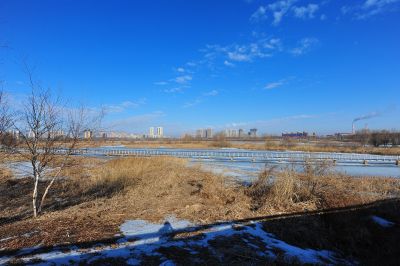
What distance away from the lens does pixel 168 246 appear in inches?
240

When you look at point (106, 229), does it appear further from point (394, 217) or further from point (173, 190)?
point (394, 217)

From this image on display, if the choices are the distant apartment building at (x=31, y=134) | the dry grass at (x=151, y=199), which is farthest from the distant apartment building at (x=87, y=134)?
the dry grass at (x=151, y=199)

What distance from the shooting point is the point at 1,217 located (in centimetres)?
947

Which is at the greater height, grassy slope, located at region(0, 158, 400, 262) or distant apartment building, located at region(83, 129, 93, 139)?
distant apartment building, located at region(83, 129, 93, 139)

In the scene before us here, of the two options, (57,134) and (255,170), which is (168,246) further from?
(255,170)

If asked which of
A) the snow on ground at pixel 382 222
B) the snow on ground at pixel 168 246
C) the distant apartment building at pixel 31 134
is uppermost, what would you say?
the distant apartment building at pixel 31 134

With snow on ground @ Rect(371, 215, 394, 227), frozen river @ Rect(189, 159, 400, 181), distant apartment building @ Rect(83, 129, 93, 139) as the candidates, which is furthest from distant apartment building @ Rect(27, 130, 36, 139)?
snow on ground @ Rect(371, 215, 394, 227)

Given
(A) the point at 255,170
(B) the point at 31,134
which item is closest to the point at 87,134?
(B) the point at 31,134

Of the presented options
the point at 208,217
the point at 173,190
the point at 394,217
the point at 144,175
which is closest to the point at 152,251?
the point at 208,217

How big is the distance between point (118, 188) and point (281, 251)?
6595 millimetres

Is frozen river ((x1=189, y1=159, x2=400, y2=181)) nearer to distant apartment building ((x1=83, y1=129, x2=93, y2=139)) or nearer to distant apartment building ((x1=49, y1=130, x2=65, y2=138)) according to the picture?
distant apartment building ((x1=83, y1=129, x2=93, y2=139))

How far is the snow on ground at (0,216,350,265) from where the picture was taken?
5.26 metres

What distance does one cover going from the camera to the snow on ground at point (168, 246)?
5.26 m

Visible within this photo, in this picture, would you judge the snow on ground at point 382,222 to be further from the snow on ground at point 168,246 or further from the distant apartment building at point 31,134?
the distant apartment building at point 31,134
